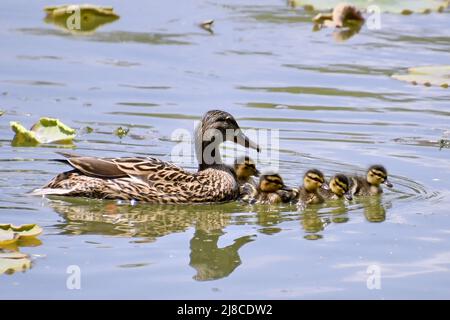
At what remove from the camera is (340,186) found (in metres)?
10.1

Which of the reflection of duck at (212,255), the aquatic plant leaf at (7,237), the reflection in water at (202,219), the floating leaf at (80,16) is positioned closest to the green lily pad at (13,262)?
the aquatic plant leaf at (7,237)

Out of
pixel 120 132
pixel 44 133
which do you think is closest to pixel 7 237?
pixel 44 133

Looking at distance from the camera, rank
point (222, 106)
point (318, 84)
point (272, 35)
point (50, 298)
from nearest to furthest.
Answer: point (50, 298)
point (222, 106)
point (318, 84)
point (272, 35)

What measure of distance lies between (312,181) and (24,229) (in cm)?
268

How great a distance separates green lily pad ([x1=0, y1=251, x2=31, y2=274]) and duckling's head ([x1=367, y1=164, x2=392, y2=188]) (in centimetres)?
332

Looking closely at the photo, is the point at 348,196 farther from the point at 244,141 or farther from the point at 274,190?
the point at 244,141

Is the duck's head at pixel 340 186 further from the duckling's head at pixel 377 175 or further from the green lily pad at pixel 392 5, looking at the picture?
the green lily pad at pixel 392 5

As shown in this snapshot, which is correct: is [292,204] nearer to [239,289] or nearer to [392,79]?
[239,289]

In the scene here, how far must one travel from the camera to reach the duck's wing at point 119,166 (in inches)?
400

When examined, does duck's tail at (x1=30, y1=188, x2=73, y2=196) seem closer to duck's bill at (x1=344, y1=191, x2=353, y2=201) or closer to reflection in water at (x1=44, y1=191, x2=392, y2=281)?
reflection in water at (x1=44, y1=191, x2=392, y2=281)

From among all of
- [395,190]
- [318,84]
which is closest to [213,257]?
[395,190]

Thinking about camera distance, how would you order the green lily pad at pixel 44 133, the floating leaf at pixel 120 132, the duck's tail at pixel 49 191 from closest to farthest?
the duck's tail at pixel 49 191 < the green lily pad at pixel 44 133 < the floating leaf at pixel 120 132

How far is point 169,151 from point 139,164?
1.23 metres

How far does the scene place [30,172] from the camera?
10.7m
